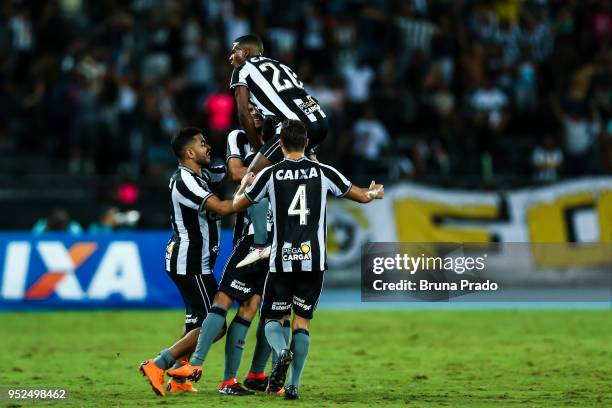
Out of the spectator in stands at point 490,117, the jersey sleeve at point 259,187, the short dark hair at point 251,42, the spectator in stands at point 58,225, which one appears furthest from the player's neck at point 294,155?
the spectator in stands at point 490,117

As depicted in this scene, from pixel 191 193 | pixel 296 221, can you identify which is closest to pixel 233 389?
pixel 296 221

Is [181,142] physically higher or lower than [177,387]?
higher

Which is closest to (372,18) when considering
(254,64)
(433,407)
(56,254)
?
(56,254)

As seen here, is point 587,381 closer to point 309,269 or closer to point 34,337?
point 309,269

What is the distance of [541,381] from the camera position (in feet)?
36.1

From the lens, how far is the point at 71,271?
18.1 meters

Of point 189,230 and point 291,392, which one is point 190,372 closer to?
point 291,392

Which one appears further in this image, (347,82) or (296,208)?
(347,82)

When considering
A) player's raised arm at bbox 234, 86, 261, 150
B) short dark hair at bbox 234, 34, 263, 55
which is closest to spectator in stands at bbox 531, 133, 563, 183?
short dark hair at bbox 234, 34, 263, 55

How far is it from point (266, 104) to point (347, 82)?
12554 mm

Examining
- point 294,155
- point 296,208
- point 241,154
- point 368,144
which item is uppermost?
point 368,144

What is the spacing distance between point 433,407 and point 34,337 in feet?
24.7

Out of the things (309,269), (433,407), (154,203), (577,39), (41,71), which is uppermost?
(577,39)

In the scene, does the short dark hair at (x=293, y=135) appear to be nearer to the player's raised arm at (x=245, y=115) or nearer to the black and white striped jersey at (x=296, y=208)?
the black and white striped jersey at (x=296, y=208)
